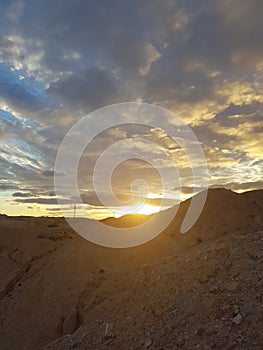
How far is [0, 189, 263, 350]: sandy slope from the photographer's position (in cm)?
679

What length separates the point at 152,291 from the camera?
8.59 meters

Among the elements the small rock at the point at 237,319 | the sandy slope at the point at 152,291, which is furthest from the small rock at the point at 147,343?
the small rock at the point at 237,319

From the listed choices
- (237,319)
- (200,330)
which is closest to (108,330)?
(200,330)

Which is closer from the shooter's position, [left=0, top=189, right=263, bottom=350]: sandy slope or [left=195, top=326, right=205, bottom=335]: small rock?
[left=195, top=326, right=205, bottom=335]: small rock

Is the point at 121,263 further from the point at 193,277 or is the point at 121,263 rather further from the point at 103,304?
the point at 193,277

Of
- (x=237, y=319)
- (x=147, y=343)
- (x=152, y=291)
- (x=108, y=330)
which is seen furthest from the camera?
(x=152, y=291)

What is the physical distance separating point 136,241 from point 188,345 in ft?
26.4

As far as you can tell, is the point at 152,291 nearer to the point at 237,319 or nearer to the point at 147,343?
the point at 147,343

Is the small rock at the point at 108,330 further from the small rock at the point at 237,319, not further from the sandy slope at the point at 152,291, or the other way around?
the small rock at the point at 237,319

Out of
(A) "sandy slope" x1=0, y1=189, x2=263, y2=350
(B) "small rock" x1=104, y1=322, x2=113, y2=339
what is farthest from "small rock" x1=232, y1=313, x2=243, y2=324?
(B) "small rock" x1=104, y1=322, x2=113, y2=339

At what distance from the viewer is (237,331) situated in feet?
20.5

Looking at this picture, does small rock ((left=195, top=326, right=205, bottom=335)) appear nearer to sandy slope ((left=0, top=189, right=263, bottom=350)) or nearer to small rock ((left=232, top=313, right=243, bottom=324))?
sandy slope ((left=0, top=189, right=263, bottom=350))

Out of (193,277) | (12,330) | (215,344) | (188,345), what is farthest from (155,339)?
(12,330)

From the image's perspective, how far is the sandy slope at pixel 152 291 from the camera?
22.3 ft
